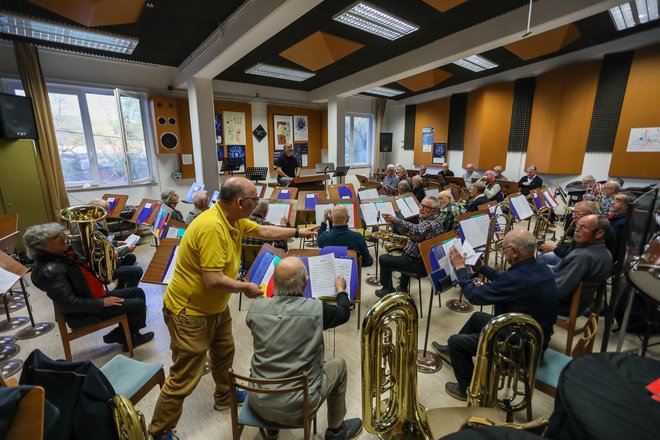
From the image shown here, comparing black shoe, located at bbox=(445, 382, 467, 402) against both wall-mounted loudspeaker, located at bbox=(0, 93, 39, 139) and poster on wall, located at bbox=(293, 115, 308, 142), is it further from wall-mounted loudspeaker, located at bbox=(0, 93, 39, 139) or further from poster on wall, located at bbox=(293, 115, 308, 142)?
poster on wall, located at bbox=(293, 115, 308, 142)

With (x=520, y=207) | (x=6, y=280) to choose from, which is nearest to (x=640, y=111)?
(x=520, y=207)

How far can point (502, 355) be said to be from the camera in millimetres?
1739

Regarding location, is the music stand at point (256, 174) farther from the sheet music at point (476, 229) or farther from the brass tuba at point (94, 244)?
the sheet music at point (476, 229)

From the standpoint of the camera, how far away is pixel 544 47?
6578 mm

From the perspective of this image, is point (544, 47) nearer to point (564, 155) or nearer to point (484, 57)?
point (484, 57)

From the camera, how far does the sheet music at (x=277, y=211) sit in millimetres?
4387

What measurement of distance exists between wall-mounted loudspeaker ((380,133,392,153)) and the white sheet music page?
10.7m

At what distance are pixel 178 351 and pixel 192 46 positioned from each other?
6.17 metres

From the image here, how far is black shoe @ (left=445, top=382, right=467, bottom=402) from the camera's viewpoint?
2.36 meters

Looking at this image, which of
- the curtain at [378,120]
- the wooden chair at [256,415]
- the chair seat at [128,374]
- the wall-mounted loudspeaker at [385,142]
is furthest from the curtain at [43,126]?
the wall-mounted loudspeaker at [385,142]

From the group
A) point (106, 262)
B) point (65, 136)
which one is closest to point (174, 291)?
point (106, 262)

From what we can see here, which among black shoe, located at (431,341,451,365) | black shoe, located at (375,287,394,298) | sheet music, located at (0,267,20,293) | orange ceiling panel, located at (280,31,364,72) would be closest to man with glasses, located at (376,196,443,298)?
black shoe, located at (375,287,394,298)

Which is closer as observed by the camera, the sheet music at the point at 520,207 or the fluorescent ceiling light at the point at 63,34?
the fluorescent ceiling light at the point at 63,34

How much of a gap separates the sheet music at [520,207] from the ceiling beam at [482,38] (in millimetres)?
2654
